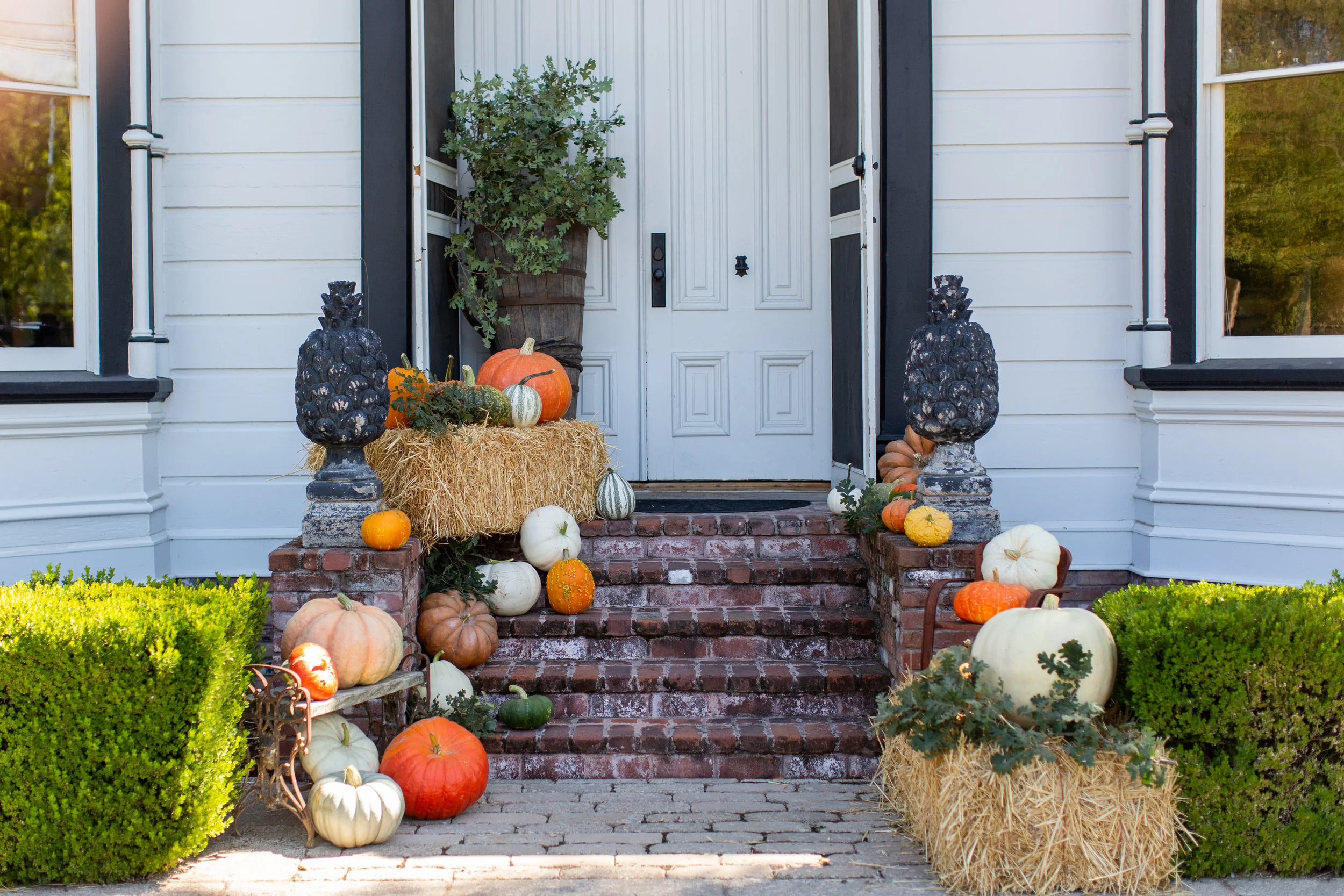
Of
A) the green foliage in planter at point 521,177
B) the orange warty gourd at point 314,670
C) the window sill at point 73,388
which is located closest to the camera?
the orange warty gourd at point 314,670

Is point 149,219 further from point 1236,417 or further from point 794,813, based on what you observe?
point 1236,417

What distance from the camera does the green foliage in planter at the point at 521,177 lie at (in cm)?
521

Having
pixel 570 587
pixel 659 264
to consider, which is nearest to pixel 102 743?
pixel 570 587

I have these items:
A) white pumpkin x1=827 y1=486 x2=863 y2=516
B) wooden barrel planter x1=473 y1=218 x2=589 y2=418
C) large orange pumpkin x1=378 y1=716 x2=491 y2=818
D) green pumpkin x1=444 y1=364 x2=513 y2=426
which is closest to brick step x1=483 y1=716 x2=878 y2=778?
large orange pumpkin x1=378 y1=716 x2=491 y2=818

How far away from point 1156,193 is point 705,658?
2684 mm

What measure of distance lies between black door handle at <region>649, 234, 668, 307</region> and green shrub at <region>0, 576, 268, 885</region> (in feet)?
10.4

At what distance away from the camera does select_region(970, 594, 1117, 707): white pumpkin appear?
10.2 ft

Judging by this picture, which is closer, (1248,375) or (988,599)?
(988,599)

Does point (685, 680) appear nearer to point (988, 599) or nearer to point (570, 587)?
point (570, 587)

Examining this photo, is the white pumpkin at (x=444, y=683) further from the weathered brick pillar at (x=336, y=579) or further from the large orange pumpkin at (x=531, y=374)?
the large orange pumpkin at (x=531, y=374)

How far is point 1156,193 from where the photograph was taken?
485 centimetres

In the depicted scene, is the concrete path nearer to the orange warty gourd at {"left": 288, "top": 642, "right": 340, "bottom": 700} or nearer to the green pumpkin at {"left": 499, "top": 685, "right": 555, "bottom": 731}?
the green pumpkin at {"left": 499, "top": 685, "right": 555, "bottom": 731}

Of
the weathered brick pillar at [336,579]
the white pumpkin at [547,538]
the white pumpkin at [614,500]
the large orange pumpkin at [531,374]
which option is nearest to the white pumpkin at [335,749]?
the weathered brick pillar at [336,579]

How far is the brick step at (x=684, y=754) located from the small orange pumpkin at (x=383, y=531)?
0.72 meters
